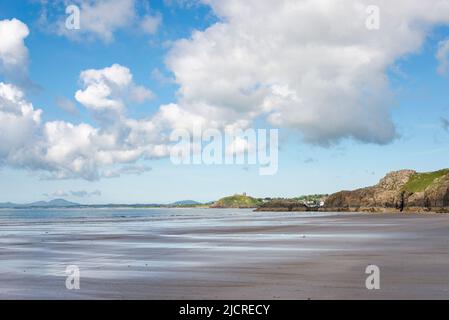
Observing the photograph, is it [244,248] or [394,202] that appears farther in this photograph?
[394,202]

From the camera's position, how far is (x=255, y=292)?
1798cm

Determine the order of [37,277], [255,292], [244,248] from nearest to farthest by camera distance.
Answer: [255,292] < [37,277] < [244,248]
